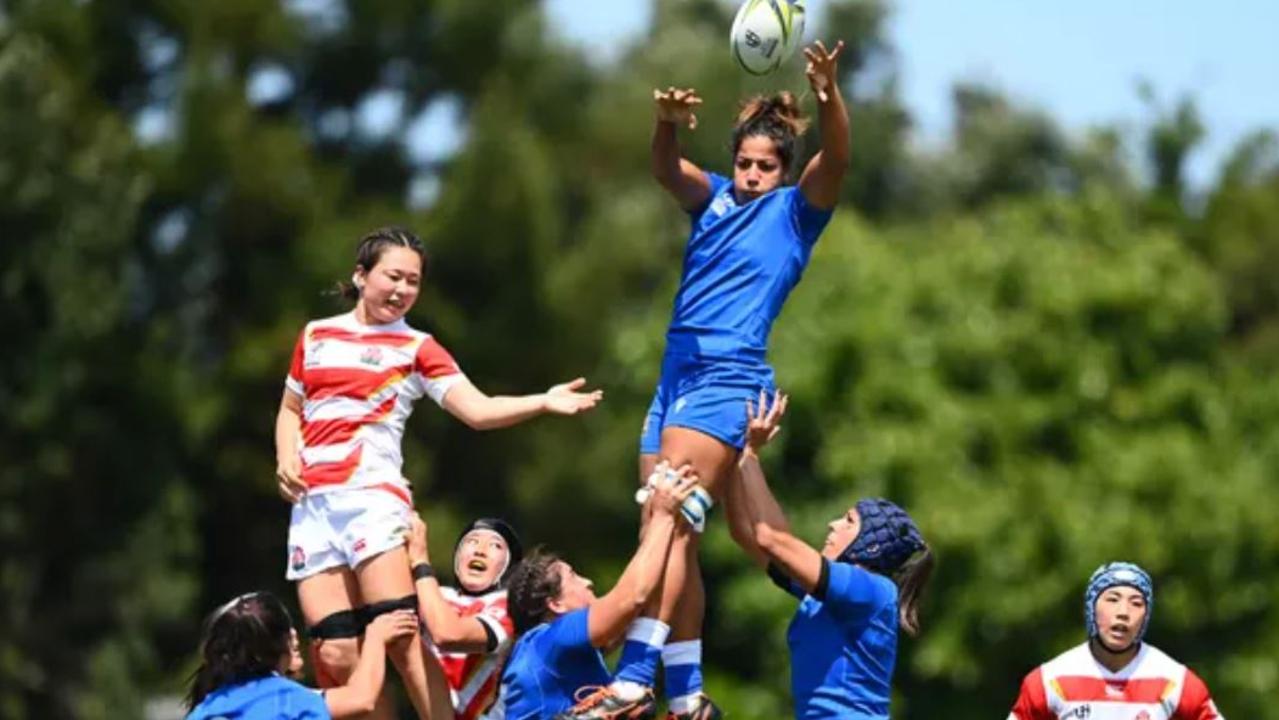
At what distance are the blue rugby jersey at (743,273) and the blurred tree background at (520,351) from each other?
1187 inches

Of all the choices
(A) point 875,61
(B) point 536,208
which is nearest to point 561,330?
(B) point 536,208

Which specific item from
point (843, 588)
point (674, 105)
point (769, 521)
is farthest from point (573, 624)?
point (674, 105)

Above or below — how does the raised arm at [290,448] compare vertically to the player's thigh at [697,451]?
below

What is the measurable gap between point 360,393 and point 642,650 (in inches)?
70.7


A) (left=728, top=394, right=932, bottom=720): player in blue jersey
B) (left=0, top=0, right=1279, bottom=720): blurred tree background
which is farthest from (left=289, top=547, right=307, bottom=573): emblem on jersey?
(left=0, top=0, right=1279, bottom=720): blurred tree background

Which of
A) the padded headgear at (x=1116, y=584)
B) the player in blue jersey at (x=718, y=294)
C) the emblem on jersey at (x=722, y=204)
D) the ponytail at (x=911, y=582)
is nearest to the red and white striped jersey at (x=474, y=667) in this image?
the player in blue jersey at (x=718, y=294)

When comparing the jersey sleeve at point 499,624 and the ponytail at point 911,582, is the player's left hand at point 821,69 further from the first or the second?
the jersey sleeve at point 499,624

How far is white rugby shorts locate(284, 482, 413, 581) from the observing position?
13.2 m

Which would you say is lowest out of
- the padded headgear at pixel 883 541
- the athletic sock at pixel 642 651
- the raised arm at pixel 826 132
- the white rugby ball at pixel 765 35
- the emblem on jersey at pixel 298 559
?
the athletic sock at pixel 642 651

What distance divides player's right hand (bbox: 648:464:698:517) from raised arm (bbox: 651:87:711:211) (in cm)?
140

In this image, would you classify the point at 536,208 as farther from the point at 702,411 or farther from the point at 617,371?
the point at 702,411

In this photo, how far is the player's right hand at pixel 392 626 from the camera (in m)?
13.1

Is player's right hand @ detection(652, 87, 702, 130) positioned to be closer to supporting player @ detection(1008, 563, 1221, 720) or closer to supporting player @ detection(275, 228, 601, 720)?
supporting player @ detection(275, 228, 601, 720)

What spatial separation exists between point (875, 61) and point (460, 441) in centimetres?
1908
